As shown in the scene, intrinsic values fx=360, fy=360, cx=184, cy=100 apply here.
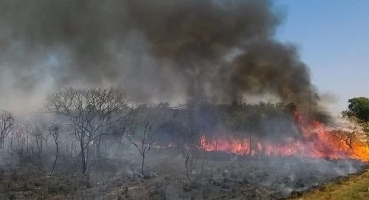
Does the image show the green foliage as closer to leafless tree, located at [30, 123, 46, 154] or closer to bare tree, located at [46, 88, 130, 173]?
bare tree, located at [46, 88, 130, 173]

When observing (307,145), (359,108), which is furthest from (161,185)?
(359,108)

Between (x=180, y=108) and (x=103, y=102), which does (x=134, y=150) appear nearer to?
(x=180, y=108)

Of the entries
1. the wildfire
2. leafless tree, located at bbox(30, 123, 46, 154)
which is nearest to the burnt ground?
the wildfire

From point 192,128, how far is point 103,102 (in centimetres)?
2472

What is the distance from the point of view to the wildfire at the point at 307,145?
6025 cm

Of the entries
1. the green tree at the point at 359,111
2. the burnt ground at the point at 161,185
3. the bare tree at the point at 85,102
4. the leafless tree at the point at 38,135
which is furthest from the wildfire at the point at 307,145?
the leafless tree at the point at 38,135

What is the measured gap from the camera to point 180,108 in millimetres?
80500

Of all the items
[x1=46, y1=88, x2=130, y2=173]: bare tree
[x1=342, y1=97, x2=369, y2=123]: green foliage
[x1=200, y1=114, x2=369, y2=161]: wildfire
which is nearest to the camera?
[x1=46, y1=88, x2=130, y2=173]: bare tree

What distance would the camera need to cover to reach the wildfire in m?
60.2

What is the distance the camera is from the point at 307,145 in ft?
202

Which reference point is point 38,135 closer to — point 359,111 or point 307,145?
point 307,145

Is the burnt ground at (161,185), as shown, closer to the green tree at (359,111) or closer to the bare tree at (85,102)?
the bare tree at (85,102)

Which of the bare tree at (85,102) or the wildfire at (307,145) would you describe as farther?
the wildfire at (307,145)

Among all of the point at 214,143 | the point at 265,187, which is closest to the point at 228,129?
the point at 214,143
